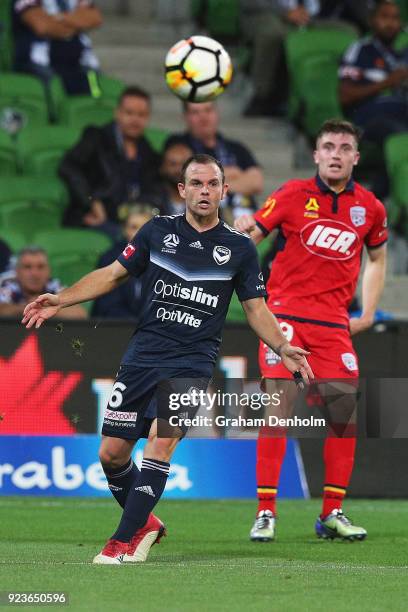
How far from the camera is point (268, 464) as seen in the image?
27.8 ft

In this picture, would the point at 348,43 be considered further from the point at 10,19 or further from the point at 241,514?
the point at 241,514

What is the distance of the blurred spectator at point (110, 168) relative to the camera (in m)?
13.2

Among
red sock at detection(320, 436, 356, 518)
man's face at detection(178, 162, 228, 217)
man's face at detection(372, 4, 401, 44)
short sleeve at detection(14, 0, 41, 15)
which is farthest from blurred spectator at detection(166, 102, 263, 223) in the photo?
man's face at detection(178, 162, 228, 217)

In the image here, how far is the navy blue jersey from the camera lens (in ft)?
23.6

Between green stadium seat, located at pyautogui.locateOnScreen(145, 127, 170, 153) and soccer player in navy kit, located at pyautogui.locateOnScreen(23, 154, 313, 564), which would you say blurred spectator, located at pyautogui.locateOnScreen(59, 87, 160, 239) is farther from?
soccer player in navy kit, located at pyautogui.locateOnScreen(23, 154, 313, 564)

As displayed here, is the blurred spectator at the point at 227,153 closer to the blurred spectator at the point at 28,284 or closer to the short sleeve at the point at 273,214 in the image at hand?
the blurred spectator at the point at 28,284

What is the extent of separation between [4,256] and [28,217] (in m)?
1.40

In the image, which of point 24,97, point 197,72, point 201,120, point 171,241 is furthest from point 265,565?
point 24,97

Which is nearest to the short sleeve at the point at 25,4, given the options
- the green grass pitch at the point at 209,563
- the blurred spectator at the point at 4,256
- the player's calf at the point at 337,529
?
the blurred spectator at the point at 4,256

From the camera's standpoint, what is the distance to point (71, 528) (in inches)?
348

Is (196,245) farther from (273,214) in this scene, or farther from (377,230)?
(377,230)

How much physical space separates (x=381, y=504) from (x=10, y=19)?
734 cm

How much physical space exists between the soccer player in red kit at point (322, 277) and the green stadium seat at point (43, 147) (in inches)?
228

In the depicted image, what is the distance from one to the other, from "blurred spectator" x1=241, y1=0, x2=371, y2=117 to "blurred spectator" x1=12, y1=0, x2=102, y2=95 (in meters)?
1.94
